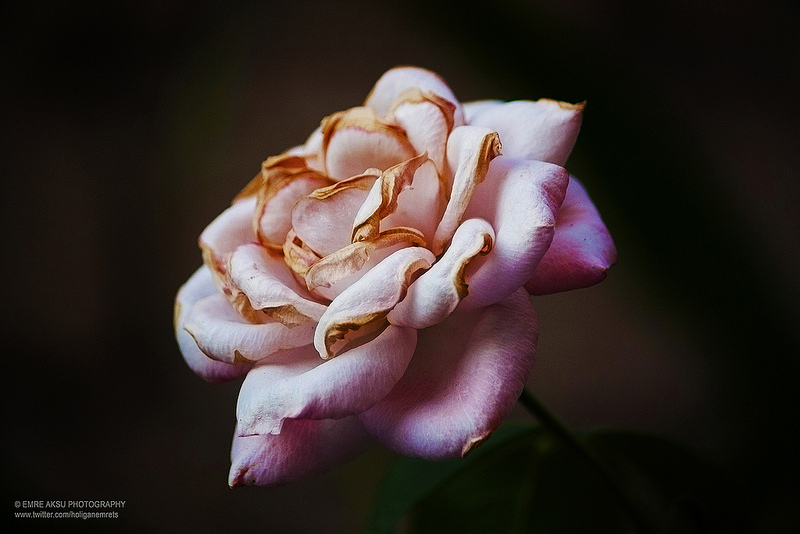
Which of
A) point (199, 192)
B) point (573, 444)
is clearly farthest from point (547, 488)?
point (199, 192)

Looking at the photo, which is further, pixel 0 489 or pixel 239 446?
pixel 0 489

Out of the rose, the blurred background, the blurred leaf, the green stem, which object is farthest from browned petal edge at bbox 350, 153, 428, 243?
the blurred background

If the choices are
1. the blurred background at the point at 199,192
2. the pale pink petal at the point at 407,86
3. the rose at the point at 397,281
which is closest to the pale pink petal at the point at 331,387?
the rose at the point at 397,281

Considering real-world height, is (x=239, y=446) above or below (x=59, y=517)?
above

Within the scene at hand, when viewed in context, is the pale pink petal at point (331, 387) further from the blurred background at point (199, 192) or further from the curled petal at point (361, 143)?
the blurred background at point (199, 192)

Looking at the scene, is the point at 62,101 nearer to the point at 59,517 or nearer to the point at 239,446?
the point at 59,517

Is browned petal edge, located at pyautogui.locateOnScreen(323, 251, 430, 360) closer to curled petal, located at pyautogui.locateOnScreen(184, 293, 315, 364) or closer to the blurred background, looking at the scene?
curled petal, located at pyautogui.locateOnScreen(184, 293, 315, 364)

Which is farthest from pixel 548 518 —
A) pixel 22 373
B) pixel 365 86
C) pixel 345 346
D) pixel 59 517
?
pixel 22 373
